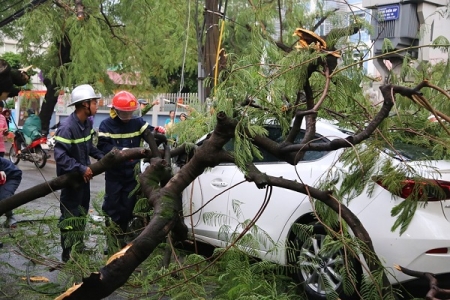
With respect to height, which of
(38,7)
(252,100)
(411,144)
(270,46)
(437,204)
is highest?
(38,7)

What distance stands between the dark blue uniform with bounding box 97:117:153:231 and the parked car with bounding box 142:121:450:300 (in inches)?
31.1

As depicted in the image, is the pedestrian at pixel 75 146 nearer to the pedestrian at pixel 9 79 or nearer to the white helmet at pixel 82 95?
the white helmet at pixel 82 95

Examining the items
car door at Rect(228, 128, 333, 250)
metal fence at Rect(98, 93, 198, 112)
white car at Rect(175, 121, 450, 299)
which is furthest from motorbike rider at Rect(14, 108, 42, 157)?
car door at Rect(228, 128, 333, 250)

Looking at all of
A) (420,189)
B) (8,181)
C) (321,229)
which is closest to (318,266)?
(321,229)

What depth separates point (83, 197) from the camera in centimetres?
668

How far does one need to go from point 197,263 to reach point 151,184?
0.76 m

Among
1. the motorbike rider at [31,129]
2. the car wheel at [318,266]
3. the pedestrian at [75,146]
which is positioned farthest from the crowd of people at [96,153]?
the motorbike rider at [31,129]

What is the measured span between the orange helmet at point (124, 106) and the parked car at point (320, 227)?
1018mm

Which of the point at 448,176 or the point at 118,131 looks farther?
the point at 118,131

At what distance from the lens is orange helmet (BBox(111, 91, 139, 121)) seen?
21.9 ft

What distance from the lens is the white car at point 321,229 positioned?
4688 mm

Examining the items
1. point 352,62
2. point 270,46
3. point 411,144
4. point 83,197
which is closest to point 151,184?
point 270,46

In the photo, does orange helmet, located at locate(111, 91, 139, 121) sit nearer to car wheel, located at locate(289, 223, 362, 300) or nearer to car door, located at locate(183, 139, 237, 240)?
car door, located at locate(183, 139, 237, 240)

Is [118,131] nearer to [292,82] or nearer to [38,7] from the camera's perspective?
[292,82]
